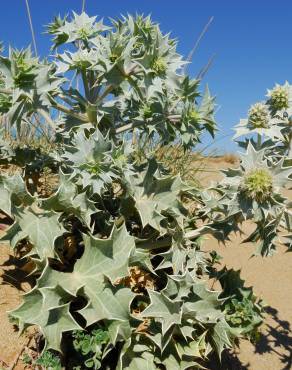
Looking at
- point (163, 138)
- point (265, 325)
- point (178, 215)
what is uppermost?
point (163, 138)

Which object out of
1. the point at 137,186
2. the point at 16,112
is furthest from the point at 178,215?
the point at 16,112

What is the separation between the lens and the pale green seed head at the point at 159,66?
1.62 m

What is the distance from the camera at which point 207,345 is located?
1.65 meters

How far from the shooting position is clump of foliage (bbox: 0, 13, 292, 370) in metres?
1.46

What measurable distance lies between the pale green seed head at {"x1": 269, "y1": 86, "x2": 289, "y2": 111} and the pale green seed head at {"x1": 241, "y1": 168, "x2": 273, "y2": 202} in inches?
19.9

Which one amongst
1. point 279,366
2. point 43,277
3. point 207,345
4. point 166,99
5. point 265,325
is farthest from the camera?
point 265,325

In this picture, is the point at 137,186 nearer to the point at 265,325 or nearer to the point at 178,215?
the point at 178,215

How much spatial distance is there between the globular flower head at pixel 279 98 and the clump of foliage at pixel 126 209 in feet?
0.16

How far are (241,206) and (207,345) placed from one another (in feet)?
1.71

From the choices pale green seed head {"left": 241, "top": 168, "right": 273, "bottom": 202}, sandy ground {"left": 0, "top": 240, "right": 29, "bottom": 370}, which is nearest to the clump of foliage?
pale green seed head {"left": 241, "top": 168, "right": 273, "bottom": 202}

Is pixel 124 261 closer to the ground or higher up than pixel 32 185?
closer to the ground

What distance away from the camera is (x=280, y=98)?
1.92 m

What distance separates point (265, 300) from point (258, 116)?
1.08 meters

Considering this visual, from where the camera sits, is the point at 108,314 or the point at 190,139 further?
the point at 190,139
